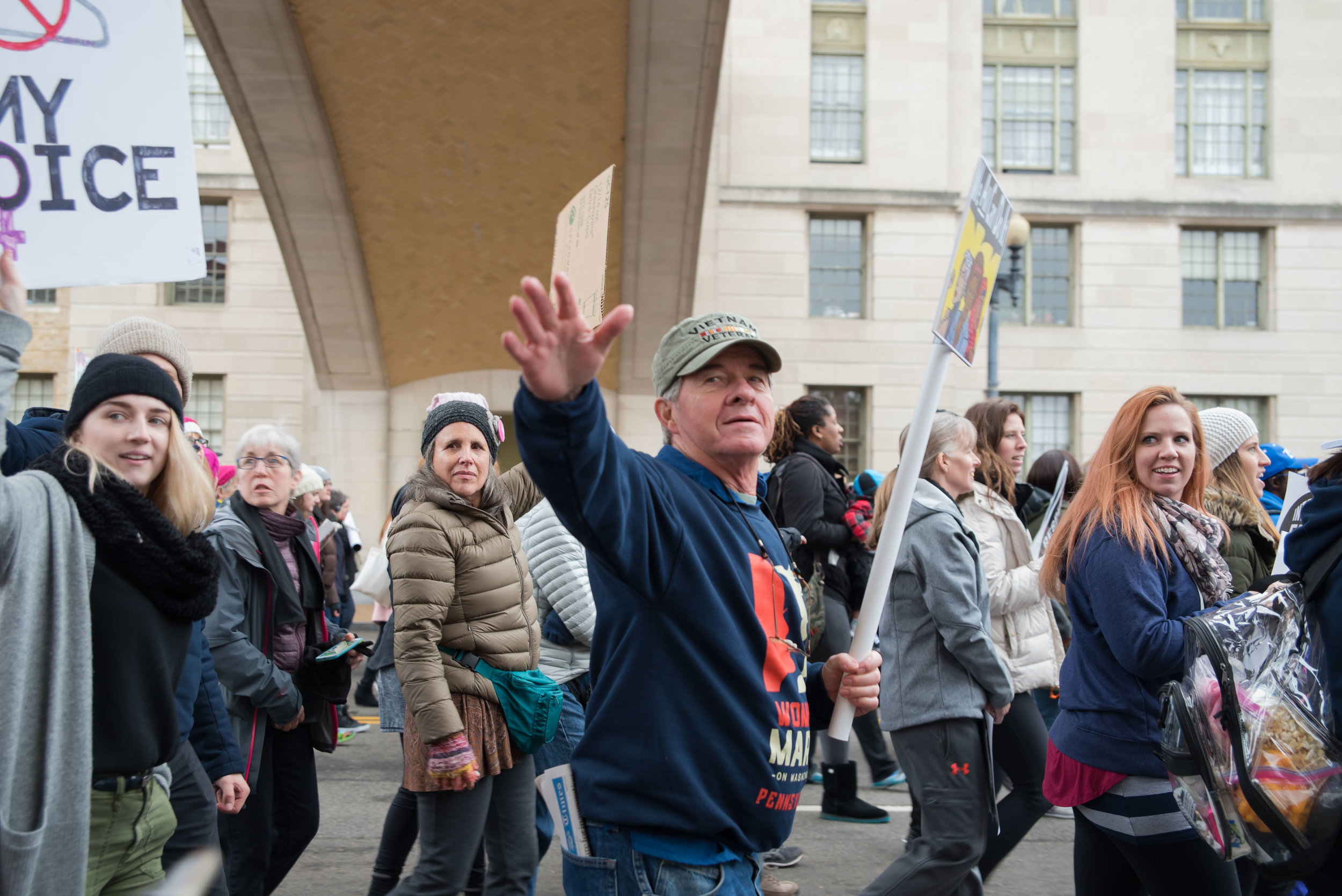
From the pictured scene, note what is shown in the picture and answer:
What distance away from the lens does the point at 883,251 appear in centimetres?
2052

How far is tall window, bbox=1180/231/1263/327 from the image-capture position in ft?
71.2

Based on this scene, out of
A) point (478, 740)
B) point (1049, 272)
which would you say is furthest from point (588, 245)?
point (1049, 272)

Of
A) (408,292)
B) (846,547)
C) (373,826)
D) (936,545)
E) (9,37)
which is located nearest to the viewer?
(9,37)

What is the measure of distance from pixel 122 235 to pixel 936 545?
9.49ft

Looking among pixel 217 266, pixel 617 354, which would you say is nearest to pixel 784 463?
pixel 617 354

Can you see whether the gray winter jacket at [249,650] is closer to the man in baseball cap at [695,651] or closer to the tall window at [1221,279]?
the man in baseball cap at [695,651]

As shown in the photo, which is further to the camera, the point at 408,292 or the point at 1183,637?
the point at 408,292

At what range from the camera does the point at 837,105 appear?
67.6 ft

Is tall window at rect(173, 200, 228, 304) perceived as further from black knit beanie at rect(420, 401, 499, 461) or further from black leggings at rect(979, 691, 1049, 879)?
black leggings at rect(979, 691, 1049, 879)

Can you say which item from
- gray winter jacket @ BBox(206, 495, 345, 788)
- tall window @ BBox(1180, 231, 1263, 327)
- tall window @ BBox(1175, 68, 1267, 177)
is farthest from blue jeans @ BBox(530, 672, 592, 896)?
tall window @ BBox(1175, 68, 1267, 177)

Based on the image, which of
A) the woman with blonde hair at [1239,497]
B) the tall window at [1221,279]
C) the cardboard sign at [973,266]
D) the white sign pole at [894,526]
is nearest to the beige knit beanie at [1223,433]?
the woman with blonde hair at [1239,497]

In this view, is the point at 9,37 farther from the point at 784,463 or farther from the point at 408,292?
the point at 408,292

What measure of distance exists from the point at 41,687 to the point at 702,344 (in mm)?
1550

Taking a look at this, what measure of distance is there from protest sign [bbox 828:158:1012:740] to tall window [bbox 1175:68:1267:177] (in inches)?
843
